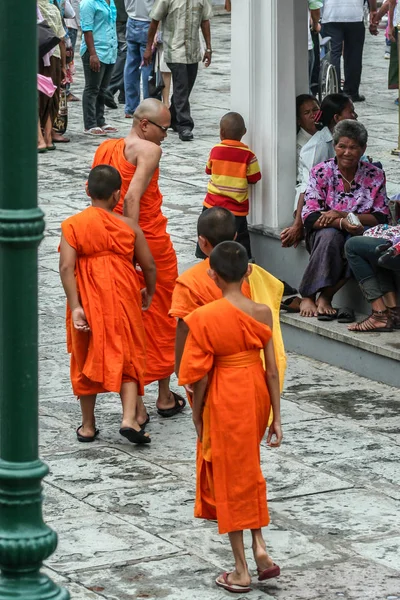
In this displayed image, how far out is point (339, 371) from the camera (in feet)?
29.2

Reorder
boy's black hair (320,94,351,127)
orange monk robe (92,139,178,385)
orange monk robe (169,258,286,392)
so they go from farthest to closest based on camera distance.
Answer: boy's black hair (320,94,351,127), orange monk robe (92,139,178,385), orange monk robe (169,258,286,392)

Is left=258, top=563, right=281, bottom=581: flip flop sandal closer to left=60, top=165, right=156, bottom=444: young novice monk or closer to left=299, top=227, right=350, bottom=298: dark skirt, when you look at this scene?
left=60, top=165, right=156, bottom=444: young novice monk

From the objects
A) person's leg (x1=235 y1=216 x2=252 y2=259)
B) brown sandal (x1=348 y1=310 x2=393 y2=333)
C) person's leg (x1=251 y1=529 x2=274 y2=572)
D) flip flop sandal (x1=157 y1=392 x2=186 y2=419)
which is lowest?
flip flop sandal (x1=157 y1=392 x2=186 y2=419)

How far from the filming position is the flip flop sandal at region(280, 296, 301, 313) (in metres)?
9.36

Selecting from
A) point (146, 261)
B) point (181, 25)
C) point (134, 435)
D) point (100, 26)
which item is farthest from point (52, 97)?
point (134, 435)

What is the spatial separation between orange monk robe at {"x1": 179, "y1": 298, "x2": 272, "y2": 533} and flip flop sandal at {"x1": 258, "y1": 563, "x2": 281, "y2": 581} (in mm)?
180

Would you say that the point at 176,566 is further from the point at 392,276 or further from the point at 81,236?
the point at 392,276

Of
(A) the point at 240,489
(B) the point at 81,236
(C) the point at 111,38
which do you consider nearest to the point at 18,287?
(A) the point at 240,489

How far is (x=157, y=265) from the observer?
808 cm

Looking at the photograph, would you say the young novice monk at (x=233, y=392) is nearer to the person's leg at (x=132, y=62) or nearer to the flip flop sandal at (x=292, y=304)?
the flip flop sandal at (x=292, y=304)

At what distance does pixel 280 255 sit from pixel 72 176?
5181 mm

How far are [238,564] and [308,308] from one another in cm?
379

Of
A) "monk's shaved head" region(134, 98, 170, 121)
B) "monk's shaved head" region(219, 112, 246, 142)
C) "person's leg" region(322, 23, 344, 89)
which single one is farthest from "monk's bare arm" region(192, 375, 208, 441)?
"person's leg" region(322, 23, 344, 89)

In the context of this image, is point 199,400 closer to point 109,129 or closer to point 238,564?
point 238,564
